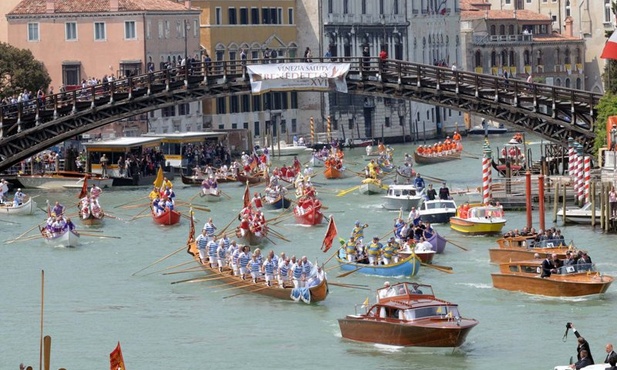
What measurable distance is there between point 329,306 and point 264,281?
2003 mm

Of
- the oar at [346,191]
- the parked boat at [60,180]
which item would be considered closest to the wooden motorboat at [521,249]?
the oar at [346,191]

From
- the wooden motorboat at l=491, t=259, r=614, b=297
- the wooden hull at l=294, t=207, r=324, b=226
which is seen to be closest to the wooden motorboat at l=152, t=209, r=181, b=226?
the wooden hull at l=294, t=207, r=324, b=226

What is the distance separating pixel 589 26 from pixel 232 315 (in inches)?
3734

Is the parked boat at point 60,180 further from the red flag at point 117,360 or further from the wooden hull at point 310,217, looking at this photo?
the red flag at point 117,360

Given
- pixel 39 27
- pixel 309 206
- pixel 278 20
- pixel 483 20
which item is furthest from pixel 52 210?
pixel 483 20

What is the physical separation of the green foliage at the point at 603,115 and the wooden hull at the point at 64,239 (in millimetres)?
15941

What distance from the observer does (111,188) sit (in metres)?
71.9

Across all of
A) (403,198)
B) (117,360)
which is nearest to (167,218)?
(403,198)

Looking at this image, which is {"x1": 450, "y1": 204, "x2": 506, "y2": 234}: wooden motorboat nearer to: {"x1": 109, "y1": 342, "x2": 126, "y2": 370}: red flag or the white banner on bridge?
the white banner on bridge

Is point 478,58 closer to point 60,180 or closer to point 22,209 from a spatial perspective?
point 60,180

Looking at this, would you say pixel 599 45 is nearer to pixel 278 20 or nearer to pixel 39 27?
pixel 278 20

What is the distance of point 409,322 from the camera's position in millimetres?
38469

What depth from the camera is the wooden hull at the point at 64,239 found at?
5459cm

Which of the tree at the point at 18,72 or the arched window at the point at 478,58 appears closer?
the tree at the point at 18,72
